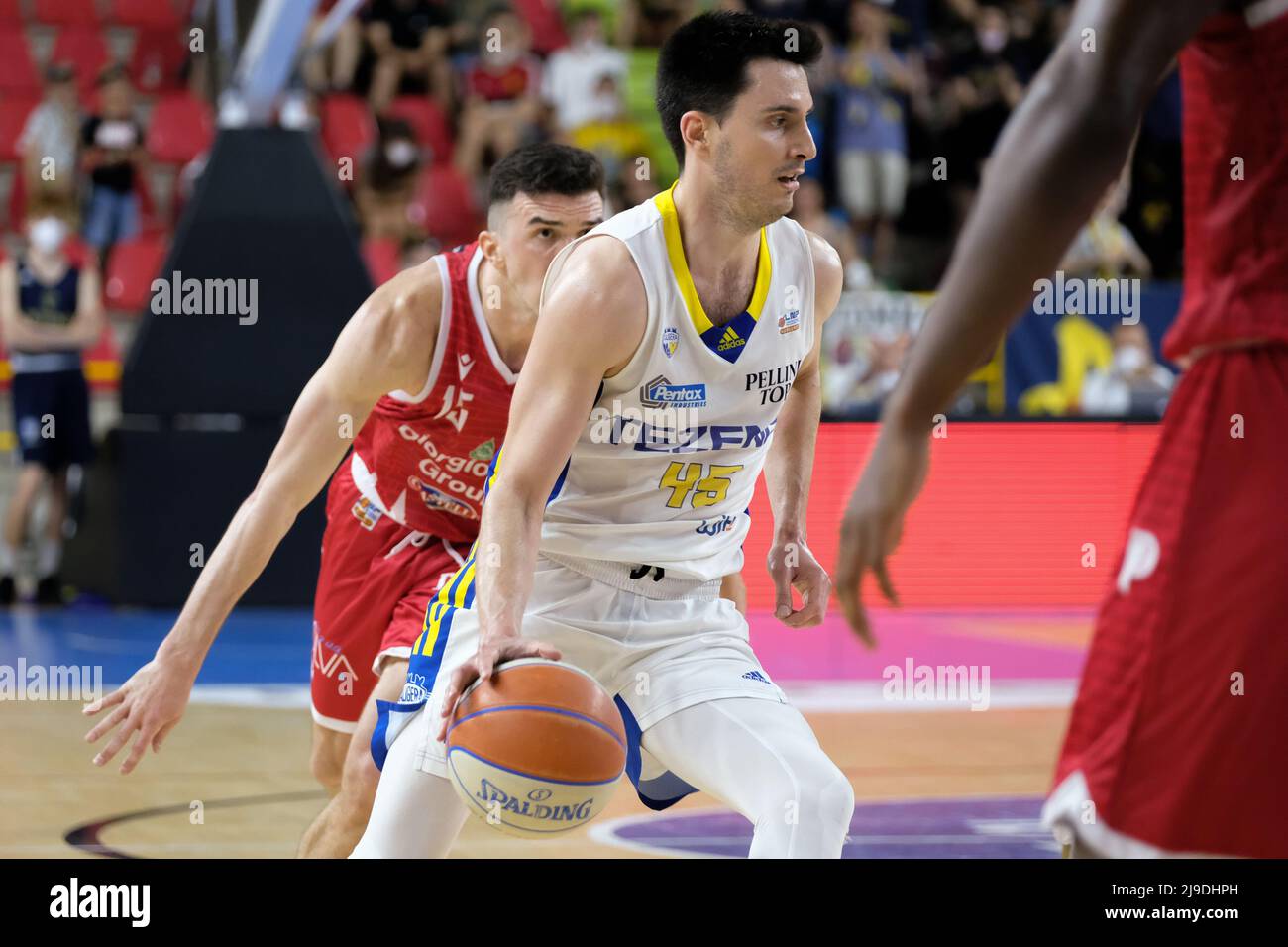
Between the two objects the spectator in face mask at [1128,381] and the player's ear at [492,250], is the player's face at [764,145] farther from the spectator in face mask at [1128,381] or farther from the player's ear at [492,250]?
the spectator in face mask at [1128,381]

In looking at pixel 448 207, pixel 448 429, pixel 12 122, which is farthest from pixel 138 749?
pixel 12 122

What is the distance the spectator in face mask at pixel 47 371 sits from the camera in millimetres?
10117

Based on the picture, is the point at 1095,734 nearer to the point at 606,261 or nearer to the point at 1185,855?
the point at 1185,855

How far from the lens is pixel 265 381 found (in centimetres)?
948

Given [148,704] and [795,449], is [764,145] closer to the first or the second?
[795,449]

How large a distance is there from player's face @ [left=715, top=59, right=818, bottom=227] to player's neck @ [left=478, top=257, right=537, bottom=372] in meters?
0.92

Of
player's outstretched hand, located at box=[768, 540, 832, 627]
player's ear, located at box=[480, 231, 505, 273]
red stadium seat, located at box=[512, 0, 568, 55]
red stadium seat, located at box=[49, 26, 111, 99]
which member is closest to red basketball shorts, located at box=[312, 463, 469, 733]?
player's ear, located at box=[480, 231, 505, 273]

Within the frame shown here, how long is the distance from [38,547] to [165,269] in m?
2.30

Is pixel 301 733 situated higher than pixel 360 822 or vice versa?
pixel 360 822

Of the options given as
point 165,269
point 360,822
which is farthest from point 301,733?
point 165,269

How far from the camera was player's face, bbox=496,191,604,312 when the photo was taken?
4055 mm

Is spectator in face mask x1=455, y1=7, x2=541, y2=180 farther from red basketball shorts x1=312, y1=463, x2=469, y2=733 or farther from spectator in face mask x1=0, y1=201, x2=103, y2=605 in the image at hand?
red basketball shorts x1=312, y1=463, x2=469, y2=733

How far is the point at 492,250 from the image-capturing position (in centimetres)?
417

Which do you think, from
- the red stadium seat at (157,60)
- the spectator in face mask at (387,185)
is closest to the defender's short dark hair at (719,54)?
the spectator in face mask at (387,185)
